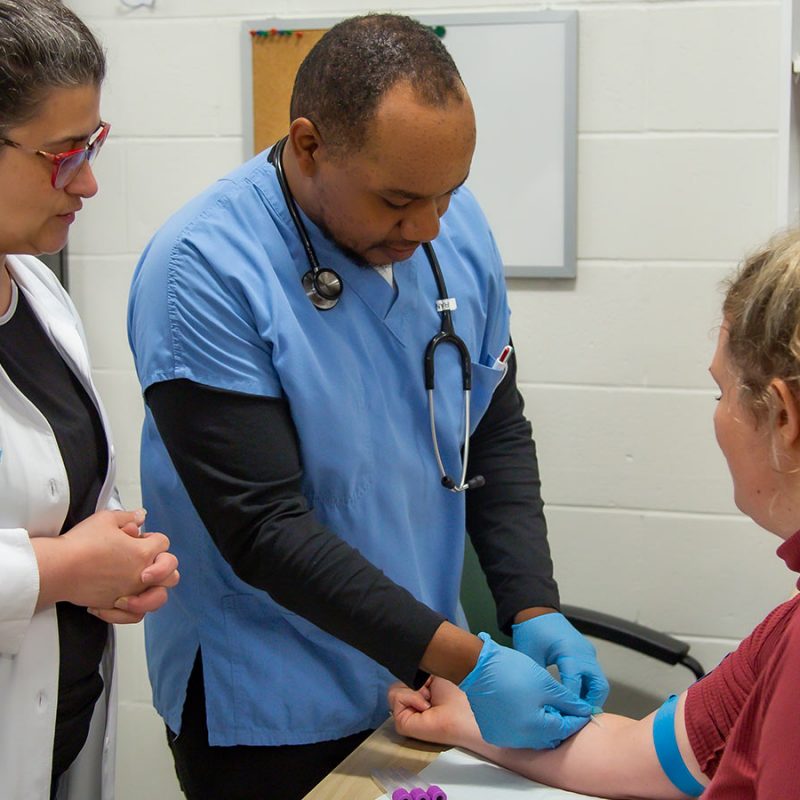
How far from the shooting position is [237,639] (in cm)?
137

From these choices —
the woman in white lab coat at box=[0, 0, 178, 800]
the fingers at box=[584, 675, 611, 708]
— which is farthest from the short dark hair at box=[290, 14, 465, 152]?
the fingers at box=[584, 675, 611, 708]

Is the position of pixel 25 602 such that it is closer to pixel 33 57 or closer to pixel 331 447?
pixel 331 447

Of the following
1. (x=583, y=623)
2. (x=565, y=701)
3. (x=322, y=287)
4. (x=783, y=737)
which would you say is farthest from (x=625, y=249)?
(x=783, y=737)

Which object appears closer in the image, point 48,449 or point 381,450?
point 48,449

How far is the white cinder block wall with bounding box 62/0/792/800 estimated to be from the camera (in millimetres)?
2061

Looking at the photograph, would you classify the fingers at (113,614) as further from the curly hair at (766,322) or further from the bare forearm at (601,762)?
the curly hair at (766,322)

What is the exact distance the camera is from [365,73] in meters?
1.23

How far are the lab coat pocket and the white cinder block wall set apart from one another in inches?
28.4

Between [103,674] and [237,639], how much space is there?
0.20 meters

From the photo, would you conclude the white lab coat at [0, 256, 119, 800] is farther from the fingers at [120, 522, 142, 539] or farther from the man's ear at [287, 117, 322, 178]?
the man's ear at [287, 117, 322, 178]

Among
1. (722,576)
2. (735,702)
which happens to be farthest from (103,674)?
(722,576)

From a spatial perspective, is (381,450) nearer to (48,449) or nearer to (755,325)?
(48,449)

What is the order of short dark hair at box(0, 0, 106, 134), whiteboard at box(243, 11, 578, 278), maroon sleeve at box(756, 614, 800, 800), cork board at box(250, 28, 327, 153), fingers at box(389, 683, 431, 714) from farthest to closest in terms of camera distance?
1. cork board at box(250, 28, 327, 153)
2. whiteboard at box(243, 11, 578, 278)
3. fingers at box(389, 683, 431, 714)
4. short dark hair at box(0, 0, 106, 134)
5. maroon sleeve at box(756, 614, 800, 800)

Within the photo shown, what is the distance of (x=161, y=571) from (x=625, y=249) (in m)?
1.22
